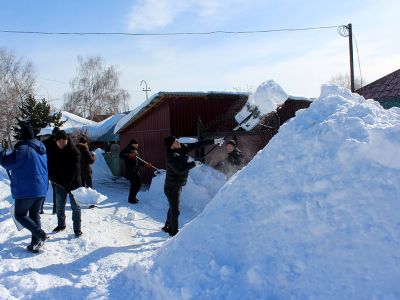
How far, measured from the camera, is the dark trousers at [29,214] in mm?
4973

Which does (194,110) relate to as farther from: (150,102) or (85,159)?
(85,159)

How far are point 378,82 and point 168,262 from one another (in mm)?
13426

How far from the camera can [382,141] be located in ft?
12.4

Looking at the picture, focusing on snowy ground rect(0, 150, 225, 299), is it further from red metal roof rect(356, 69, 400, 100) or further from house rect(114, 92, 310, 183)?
red metal roof rect(356, 69, 400, 100)

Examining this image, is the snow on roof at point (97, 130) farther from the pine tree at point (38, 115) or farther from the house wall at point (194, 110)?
the house wall at point (194, 110)

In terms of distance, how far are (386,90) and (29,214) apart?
12.8m

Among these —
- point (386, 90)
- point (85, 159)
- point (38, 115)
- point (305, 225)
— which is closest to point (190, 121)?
point (85, 159)

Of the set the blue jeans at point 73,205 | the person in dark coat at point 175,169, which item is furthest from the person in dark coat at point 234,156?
the blue jeans at point 73,205

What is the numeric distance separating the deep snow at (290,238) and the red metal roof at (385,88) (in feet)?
32.2

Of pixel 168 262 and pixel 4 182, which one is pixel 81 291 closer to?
pixel 168 262

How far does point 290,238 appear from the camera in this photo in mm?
3631

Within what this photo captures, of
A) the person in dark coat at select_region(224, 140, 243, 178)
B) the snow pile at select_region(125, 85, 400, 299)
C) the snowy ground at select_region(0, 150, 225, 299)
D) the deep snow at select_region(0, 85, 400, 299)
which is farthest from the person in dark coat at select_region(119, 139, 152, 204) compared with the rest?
the snow pile at select_region(125, 85, 400, 299)

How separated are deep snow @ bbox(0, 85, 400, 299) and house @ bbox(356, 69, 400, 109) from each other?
31.7 ft

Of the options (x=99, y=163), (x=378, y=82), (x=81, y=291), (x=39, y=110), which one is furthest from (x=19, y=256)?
(x=39, y=110)
